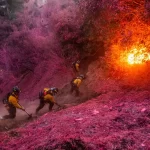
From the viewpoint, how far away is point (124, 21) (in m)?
15.2

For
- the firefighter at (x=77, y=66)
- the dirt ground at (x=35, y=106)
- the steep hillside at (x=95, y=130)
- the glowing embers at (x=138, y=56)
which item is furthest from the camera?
the firefighter at (x=77, y=66)

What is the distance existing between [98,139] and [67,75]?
12.0m

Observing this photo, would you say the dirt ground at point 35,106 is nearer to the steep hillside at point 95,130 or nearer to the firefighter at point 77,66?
the firefighter at point 77,66

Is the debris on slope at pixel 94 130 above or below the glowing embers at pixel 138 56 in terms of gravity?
below

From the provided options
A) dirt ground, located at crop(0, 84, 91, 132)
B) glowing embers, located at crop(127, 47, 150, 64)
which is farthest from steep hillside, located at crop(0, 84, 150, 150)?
glowing embers, located at crop(127, 47, 150, 64)

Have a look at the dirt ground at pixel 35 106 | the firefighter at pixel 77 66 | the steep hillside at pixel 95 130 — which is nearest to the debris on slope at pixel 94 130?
the steep hillside at pixel 95 130

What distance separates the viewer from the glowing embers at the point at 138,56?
1354 cm

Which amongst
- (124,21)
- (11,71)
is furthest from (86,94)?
(11,71)

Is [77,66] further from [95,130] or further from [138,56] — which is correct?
[95,130]

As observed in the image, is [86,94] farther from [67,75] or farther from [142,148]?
[142,148]

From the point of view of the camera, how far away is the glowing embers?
13535 millimetres

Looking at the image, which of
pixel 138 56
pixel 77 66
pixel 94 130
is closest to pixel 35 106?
pixel 77 66

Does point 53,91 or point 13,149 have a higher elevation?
point 53,91

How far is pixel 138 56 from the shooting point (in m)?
13.9
